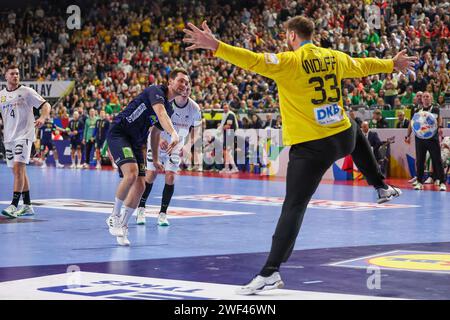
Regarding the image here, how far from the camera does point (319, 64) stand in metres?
6.68

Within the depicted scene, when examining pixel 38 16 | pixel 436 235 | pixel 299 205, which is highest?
pixel 38 16

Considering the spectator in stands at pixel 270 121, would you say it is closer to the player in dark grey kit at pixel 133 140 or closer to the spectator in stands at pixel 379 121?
the spectator in stands at pixel 379 121

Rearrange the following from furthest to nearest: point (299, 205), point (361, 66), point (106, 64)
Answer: point (106, 64) < point (361, 66) < point (299, 205)

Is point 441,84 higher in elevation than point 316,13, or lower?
lower

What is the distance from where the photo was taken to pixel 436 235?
10.6 metres

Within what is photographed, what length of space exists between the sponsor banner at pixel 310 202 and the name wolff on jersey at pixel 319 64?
24.8ft

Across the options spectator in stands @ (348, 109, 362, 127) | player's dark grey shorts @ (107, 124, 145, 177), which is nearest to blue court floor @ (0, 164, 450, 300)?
player's dark grey shorts @ (107, 124, 145, 177)

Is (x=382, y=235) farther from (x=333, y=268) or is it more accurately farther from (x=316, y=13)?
(x=316, y=13)

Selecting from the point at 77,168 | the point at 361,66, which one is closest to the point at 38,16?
the point at 77,168

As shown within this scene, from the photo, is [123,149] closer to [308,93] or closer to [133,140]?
[133,140]

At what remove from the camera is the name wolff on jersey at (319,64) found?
661cm

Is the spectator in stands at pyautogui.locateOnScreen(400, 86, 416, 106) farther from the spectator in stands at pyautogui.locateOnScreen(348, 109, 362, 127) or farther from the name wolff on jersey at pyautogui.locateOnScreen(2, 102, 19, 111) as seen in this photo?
the name wolff on jersey at pyautogui.locateOnScreen(2, 102, 19, 111)

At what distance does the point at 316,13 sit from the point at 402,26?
401cm
